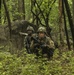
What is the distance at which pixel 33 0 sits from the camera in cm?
1734

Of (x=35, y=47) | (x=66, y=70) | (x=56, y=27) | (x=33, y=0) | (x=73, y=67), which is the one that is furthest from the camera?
(x=56, y=27)

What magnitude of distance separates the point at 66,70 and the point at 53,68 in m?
0.45

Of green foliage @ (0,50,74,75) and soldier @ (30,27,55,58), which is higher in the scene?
soldier @ (30,27,55,58)

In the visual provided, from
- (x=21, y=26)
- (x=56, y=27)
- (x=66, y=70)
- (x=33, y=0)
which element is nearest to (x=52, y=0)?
(x=33, y=0)

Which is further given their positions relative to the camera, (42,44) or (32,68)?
(42,44)

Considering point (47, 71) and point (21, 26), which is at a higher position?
point (21, 26)

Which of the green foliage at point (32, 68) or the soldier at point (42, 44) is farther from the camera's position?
the soldier at point (42, 44)

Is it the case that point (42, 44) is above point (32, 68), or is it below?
above

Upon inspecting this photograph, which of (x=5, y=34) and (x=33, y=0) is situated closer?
(x=5, y=34)

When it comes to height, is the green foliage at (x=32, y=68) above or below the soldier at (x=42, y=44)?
below

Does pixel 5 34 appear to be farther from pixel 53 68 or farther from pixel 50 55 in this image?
pixel 53 68

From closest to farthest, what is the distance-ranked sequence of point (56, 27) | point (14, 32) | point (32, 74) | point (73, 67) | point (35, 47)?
point (32, 74), point (73, 67), point (35, 47), point (14, 32), point (56, 27)

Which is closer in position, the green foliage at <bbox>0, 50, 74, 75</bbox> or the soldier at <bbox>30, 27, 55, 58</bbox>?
the green foliage at <bbox>0, 50, 74, 75</bbox>

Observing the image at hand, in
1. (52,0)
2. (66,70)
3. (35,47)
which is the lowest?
(66,70)
